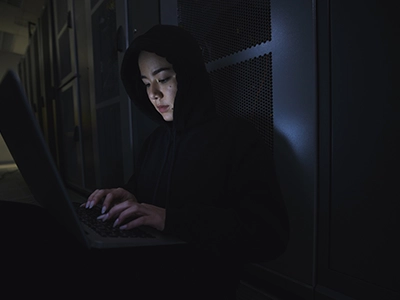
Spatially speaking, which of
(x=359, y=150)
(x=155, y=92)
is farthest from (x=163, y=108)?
(x=359, y=150)

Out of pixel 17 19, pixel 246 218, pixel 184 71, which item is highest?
pixel 17 19

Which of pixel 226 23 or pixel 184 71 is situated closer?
pixel 184 71

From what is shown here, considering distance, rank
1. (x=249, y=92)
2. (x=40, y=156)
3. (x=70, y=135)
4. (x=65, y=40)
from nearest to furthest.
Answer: (x=40, y=156) → (x=249, y=92) → (x=65, y=40) → (x=70, y=135)

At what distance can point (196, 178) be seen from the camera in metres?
0.70

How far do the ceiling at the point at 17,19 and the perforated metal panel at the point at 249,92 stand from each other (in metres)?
4.15

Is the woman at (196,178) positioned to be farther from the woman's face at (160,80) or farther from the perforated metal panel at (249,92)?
the perforated metal panel at (249,92)

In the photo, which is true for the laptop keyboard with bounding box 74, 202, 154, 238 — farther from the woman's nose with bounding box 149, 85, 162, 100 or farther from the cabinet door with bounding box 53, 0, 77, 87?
the cabinet door with bounding box 53, 0, 77, 87

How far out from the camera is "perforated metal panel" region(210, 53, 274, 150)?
0.86 meters

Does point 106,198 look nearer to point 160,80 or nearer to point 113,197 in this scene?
point 113,197

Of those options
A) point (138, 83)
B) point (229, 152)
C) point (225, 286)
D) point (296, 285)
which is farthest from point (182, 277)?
point (138, 83)

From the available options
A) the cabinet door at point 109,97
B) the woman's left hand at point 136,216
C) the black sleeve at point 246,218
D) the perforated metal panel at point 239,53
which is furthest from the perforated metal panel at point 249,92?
the cabinet door at point 109,97

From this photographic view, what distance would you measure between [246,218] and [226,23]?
79 centimetres

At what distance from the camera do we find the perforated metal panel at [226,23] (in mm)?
854

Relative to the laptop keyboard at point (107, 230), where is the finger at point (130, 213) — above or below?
above
